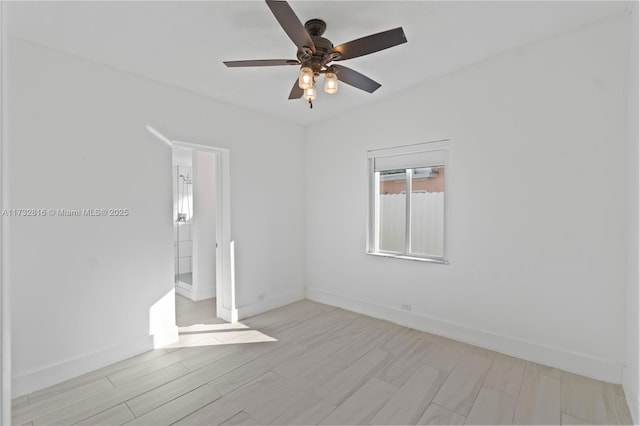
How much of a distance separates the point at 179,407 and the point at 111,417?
0.44 metres

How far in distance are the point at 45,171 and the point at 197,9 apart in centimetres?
183

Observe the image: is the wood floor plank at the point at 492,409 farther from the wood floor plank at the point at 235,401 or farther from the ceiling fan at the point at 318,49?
the ceiling fan at the point at 318,49

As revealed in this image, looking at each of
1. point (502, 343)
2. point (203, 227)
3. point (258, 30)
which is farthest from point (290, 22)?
point (203, 227)

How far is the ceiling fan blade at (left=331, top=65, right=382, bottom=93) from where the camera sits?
7.33 feet

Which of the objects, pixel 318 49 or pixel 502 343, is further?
pixel 502 343

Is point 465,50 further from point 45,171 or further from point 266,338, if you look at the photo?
point 45,171

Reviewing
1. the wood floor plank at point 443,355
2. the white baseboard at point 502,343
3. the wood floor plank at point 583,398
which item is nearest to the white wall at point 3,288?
the wood floor plank at point 443,355

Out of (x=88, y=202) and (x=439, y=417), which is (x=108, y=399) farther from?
(x=439, y=417)

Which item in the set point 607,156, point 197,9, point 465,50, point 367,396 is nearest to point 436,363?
point 367,396

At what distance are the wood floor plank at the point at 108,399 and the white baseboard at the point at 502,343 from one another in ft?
7.67

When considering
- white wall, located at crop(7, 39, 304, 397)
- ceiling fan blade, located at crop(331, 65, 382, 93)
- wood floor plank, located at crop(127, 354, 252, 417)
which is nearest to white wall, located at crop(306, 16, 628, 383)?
ceiling fan blade, located at crop(331, 65, 382, 93)

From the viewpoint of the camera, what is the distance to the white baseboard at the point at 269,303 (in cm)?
395

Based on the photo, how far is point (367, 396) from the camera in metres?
2.29

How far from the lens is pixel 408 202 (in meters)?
3.74
